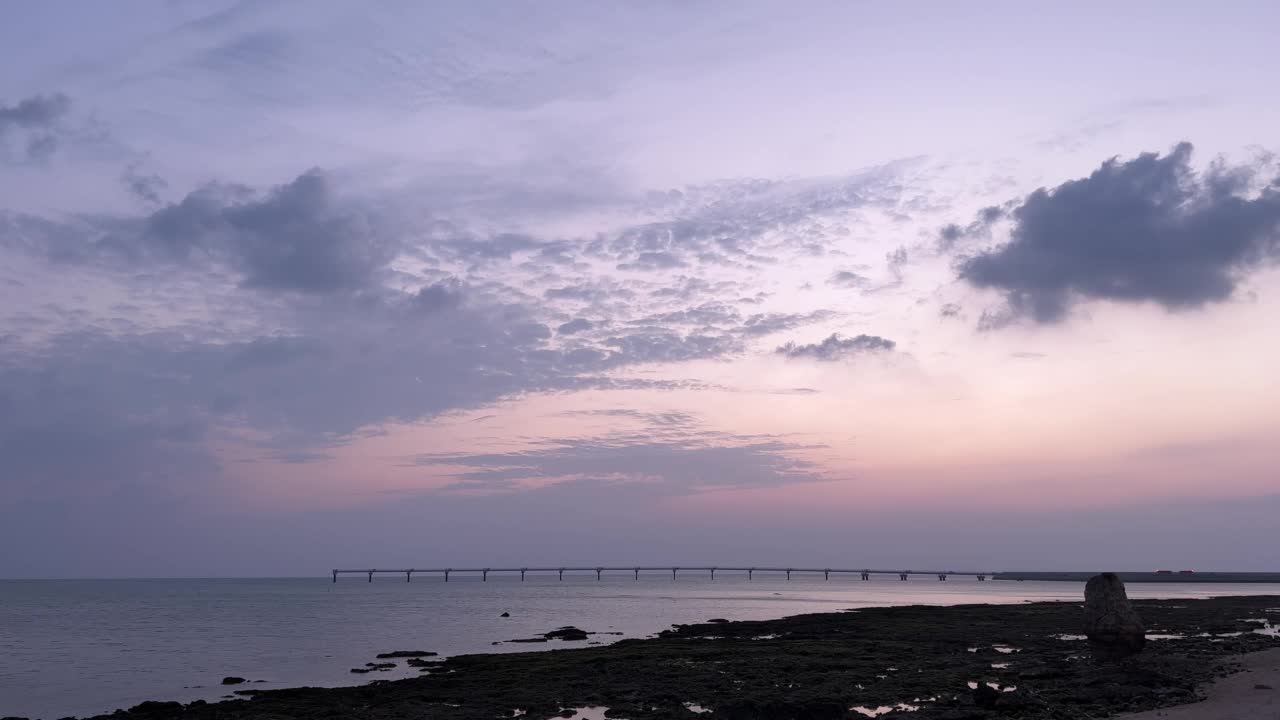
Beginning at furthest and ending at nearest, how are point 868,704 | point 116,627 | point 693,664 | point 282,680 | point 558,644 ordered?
point 116,627 < point 558,644 < point 282,680 < point 693,664 < point 868,704

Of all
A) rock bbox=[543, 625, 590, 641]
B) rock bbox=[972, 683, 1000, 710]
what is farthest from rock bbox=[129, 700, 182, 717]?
rock bbox=[543, 625, 590, 641]

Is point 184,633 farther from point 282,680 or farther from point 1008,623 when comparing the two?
point 1008,623

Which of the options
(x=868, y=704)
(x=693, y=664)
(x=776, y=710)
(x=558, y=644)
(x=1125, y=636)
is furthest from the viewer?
(x=558, y=644)

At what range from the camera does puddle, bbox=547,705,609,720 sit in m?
27.0

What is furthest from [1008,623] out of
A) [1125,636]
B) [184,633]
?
[184,633]

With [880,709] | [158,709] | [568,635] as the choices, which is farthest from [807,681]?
[568,635]

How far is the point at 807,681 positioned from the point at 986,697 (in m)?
7.81

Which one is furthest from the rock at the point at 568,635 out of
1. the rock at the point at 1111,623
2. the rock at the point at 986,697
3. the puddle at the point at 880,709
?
the rock at the point at 986,697

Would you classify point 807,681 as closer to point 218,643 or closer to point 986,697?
point 986,697

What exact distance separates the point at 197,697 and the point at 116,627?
54917 mm

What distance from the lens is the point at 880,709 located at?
1043 inches

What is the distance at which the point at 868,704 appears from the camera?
89.6 ft

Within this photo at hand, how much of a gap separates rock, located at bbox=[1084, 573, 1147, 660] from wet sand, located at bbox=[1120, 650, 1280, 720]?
5.96 m

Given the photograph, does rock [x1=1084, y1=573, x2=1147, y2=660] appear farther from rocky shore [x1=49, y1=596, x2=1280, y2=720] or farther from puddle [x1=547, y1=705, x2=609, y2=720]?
puddle [x1=547, y1=705, x2=609, y2=720]
